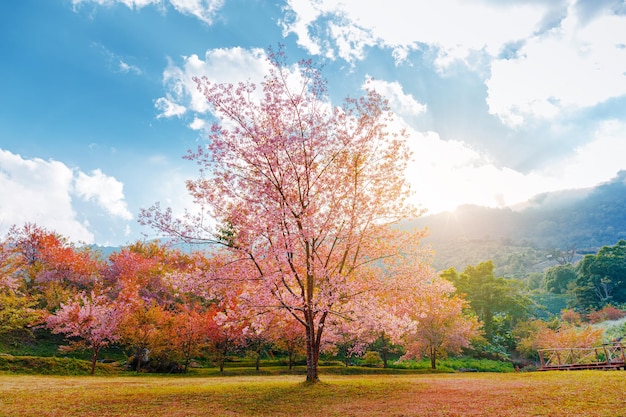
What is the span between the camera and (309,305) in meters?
13.9

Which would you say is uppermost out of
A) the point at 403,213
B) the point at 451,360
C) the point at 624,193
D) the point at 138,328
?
the point at 624,193

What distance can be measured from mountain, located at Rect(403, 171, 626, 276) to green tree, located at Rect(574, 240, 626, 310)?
72.6 meters

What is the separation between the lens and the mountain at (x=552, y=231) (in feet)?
523

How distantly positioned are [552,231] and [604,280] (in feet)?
427

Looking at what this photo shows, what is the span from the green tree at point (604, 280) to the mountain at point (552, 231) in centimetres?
7263

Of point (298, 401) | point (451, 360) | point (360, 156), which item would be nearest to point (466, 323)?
point (451, 360)

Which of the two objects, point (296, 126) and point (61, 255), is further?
point (61, 255)

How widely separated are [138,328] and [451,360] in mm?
29339

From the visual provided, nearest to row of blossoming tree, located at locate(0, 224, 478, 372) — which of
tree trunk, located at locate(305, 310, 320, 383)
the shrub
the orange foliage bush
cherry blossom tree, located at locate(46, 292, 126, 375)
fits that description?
cherry blossom tree, located at locate(46, 292, 126, 375)

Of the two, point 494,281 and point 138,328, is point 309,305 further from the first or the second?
point 494,281

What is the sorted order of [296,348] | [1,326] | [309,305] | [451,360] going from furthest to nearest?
[451,360]
[296,348]
[1,326]
[309,305]

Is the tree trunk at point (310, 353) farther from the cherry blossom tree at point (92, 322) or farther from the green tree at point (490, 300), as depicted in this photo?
the green tree at point (490, 300)

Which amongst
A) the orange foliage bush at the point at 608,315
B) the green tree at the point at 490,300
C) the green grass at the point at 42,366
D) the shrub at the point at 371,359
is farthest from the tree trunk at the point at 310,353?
the orange foliage bush at the point at 608,315

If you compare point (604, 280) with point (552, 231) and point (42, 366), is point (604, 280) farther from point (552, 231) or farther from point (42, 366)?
point (552, 231)
